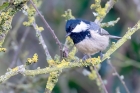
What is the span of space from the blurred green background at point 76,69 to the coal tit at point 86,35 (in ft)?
1.92

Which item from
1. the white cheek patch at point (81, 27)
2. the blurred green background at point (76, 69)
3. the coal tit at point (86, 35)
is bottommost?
the coal tit at point (86, 35)

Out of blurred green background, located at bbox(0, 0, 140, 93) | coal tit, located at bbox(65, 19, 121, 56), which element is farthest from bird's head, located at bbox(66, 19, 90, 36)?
blurred green background, located at bbox(0, 0, 140, 93)

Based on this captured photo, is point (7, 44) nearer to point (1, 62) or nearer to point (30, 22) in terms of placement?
point (1, 62)

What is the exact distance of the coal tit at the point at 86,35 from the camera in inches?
101

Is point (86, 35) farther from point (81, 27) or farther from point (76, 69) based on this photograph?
point (76, 69)

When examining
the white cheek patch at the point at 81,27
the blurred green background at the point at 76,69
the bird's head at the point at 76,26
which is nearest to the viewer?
the bird's head at the point at 76,26

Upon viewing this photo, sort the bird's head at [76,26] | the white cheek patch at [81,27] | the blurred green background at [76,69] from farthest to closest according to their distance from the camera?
the blurred green background at [76,69] → the white cheek patch at [81,27] → the bird's head at [76,26]

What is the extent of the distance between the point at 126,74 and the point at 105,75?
0.83 feet

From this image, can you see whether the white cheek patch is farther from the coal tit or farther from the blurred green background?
the blurred green background

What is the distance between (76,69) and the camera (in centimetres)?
321

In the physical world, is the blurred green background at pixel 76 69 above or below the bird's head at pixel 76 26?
above

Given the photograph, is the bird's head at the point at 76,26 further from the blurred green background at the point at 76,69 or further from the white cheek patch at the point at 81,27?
Result: the blurred green background at the point at 76,69

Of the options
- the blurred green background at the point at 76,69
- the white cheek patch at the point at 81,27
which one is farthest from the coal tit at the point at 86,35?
the blurred green background at the point at 76,69

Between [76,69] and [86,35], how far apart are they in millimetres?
621
